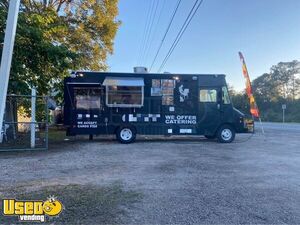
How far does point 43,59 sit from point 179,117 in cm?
641

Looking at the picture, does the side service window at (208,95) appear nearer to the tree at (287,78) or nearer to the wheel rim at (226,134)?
the wheel rim at (226,134)

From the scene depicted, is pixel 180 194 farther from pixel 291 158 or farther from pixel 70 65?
pixel 70 65

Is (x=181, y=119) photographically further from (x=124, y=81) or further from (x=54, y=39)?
(x=54, y=39)

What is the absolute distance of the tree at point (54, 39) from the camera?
37.2ft

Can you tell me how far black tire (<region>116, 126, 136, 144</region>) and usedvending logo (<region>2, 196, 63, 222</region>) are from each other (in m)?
7.94

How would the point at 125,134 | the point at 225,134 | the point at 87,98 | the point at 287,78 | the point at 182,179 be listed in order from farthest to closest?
the point at 287,78 < the point at 225,134 < the point at 125,134 < the point at 87,98 < the point at 182,179

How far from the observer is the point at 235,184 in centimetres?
597

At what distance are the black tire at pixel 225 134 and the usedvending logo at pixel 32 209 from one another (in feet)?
32.3

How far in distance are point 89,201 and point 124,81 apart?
8.32 m

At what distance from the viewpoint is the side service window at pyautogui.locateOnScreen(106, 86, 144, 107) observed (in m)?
12.5

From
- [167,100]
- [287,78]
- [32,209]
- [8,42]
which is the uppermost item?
[287,78]

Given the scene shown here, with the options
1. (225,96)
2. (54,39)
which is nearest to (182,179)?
(225,96)

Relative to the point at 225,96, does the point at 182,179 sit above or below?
below

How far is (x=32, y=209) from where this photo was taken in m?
4.39
